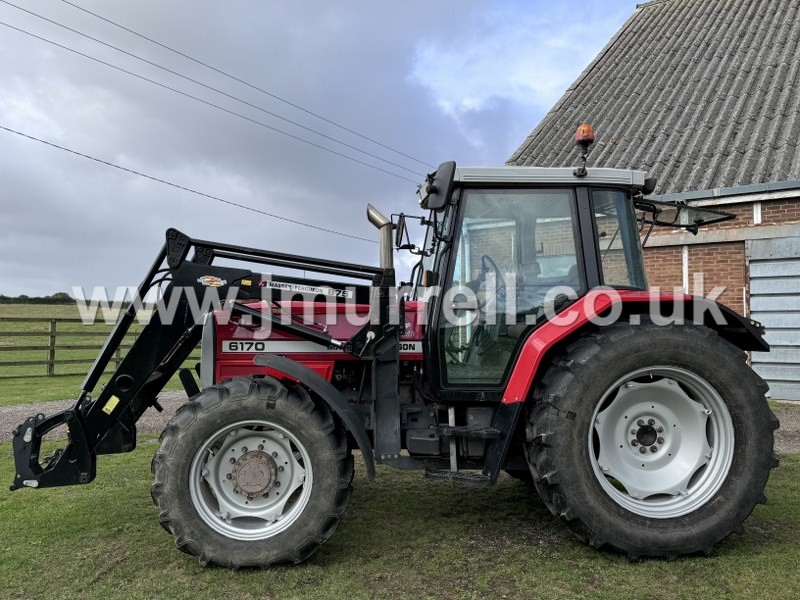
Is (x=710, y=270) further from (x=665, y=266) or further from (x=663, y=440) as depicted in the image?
(x=663, y=440)

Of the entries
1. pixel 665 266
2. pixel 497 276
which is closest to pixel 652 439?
pixel 497 276

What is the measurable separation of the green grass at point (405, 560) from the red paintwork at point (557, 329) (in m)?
0.92

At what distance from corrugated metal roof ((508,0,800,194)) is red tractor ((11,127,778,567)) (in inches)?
285

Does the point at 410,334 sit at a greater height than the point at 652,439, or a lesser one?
greater

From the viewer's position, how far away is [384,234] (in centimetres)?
367

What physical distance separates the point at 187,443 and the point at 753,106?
11383mm

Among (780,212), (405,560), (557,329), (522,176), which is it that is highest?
(780,212)

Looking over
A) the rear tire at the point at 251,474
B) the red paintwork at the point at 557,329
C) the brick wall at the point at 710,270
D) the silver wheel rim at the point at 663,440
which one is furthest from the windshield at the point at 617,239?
the brick wall at the point at 710,270

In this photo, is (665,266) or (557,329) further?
(665,266)

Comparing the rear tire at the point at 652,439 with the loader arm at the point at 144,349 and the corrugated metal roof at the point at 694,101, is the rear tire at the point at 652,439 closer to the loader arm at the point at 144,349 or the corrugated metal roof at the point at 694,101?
the loader arm at the point at 144,349

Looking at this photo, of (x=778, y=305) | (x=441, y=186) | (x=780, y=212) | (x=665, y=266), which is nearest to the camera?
(x=441, y=186)

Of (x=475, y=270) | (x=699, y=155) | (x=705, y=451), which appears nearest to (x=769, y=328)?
(x=699, y=155)

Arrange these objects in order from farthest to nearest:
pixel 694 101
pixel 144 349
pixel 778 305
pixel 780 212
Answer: pixel 694 101 < pixel 778 305 < pixel 780 212 < pixel 144 349

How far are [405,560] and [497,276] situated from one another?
174 cm
